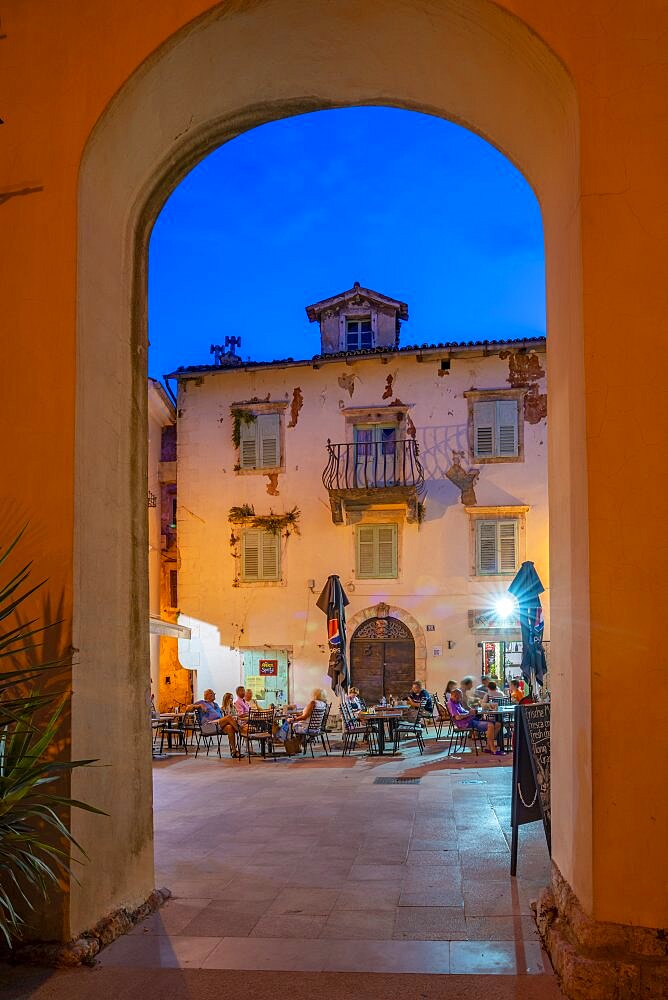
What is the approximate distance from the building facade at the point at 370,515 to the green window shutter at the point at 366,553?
34mm

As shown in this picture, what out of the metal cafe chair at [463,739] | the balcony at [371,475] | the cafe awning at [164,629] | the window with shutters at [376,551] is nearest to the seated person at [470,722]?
the metal cafe chair at [463,739]

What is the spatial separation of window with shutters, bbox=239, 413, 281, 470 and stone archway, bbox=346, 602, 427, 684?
4230 mm

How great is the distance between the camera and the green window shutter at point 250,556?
70.0 ft

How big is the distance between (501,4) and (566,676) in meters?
3.23

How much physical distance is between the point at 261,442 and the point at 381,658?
19.9 feet

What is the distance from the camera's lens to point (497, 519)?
20.6 meters

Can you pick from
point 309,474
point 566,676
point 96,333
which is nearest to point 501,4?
point 96,333

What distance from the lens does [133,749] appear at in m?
5.03

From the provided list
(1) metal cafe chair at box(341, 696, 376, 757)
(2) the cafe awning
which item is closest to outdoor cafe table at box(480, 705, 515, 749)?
(1) metal cafe chair at box(341, 696, 376, 757)

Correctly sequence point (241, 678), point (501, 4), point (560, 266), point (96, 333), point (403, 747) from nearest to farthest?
point (501, 4)
point (560, 266)
point (96, 333)
point (403, 747)
point (241, 678)

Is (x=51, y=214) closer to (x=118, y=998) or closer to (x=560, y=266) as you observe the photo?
(x=560, y=266)

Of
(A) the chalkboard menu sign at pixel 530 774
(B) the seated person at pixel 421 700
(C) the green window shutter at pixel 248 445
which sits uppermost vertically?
(C) the green window shutter at pixel 248 445

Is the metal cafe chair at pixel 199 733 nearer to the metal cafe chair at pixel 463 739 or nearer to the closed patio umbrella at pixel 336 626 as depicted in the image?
the closed patio umbrella at pixel 336 626

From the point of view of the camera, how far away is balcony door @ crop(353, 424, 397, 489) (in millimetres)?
20828
